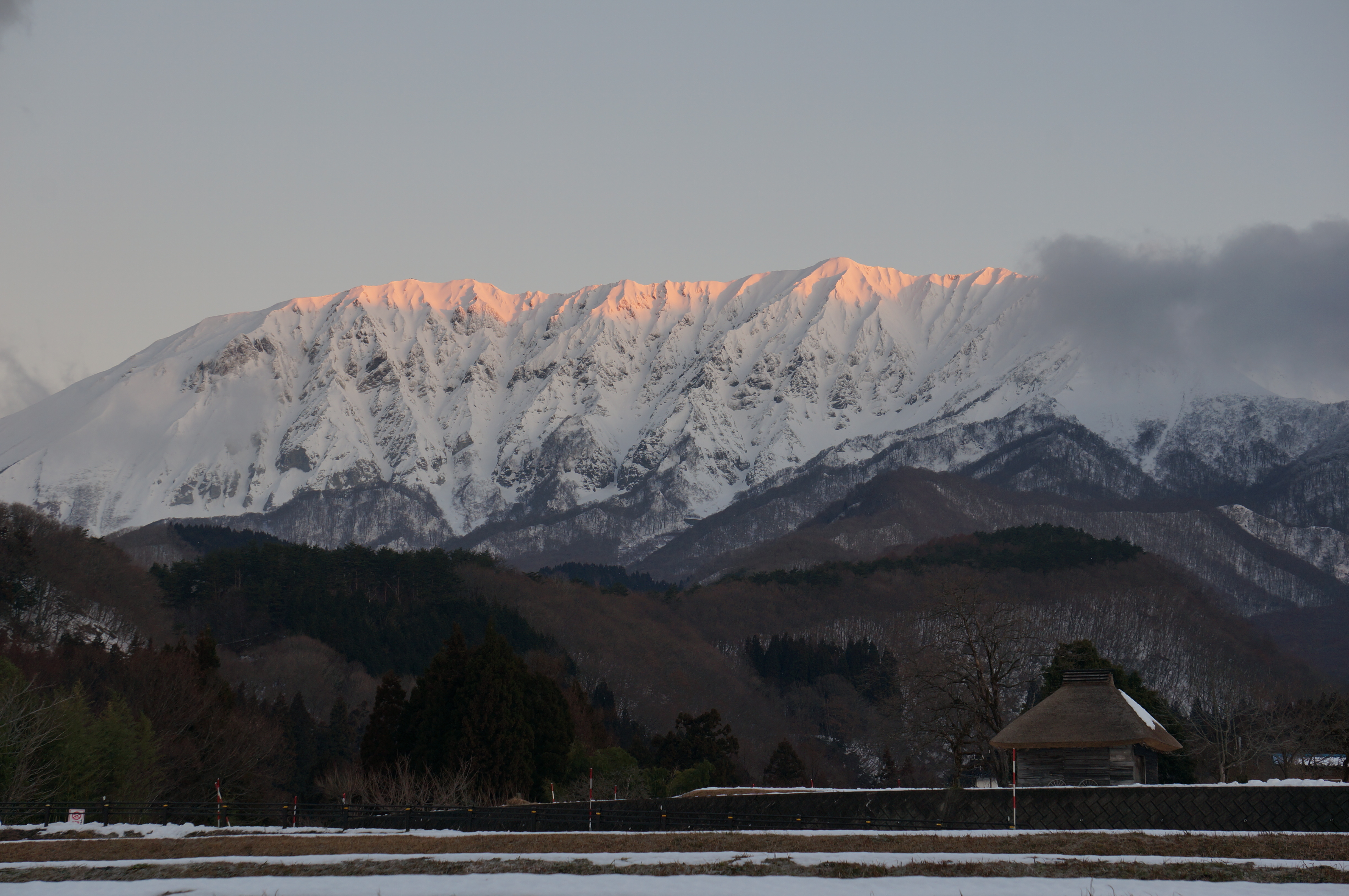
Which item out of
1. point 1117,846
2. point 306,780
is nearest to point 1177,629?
point 306,780

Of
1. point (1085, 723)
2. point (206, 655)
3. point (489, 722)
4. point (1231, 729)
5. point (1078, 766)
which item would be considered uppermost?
point (206, 655)

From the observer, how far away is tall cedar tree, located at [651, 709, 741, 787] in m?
79.7

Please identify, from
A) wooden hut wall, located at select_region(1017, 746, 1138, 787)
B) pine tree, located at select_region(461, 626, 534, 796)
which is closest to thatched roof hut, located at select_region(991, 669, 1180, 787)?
wooden hut wall, located at select_region(1017, 746, 1138, 787)

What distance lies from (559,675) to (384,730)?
54.4 meters

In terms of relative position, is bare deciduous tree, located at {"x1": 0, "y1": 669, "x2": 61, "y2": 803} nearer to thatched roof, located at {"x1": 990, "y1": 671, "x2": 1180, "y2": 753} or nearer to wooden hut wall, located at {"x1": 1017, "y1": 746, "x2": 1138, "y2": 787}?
thatched roof, located at {"x1": 990, "y1": 671, "x2": 1180, "y2": 753}

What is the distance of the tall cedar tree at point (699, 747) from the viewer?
79.7 meters

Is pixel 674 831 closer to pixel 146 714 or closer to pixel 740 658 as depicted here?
pixel 146 714

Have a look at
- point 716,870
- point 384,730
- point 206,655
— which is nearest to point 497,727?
point 384,730

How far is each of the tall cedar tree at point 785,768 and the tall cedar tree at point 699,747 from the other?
4089 mm

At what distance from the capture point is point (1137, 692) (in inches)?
2130

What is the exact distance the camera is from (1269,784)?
23.4 meters

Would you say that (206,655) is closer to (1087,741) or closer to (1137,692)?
(1087,741)

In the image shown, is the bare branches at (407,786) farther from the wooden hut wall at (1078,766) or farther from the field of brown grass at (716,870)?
the field of brown grass at (716,870)

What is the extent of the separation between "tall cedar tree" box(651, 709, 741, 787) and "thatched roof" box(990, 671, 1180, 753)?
38.5 metres
